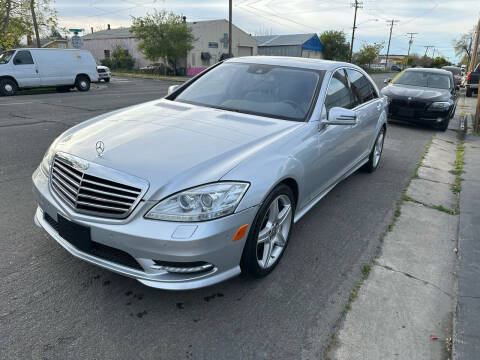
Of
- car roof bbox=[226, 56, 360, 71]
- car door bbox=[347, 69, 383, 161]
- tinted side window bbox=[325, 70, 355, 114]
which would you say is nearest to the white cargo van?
car roof bbox=[226, 56, 360, 71]

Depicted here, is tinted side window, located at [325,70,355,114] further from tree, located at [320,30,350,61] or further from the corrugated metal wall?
tree, located at [320,30,350,61]

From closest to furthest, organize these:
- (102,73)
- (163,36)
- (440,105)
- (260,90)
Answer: (260,90)
(440,105)
(102,73)
(163,36)

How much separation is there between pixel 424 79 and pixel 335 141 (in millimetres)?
9080

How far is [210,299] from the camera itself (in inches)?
108

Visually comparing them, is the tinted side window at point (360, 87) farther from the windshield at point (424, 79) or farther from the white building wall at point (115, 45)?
the white building wall at point (115, 45)

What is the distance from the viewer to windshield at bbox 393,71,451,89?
36.1 feet

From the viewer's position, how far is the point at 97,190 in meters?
2.43

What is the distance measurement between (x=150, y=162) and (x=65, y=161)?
2.32ft

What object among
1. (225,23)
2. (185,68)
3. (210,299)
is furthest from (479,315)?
(225,23)

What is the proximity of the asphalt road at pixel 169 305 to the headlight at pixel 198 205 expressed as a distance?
29.6 inches

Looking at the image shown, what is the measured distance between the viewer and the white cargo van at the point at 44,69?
15.6 m

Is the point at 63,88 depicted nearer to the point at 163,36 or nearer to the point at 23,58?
the point at 23,58

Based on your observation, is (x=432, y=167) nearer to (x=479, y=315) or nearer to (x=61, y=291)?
(x=479, y=315)

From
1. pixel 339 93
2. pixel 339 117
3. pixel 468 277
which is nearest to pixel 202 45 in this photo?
pixel 339 93
